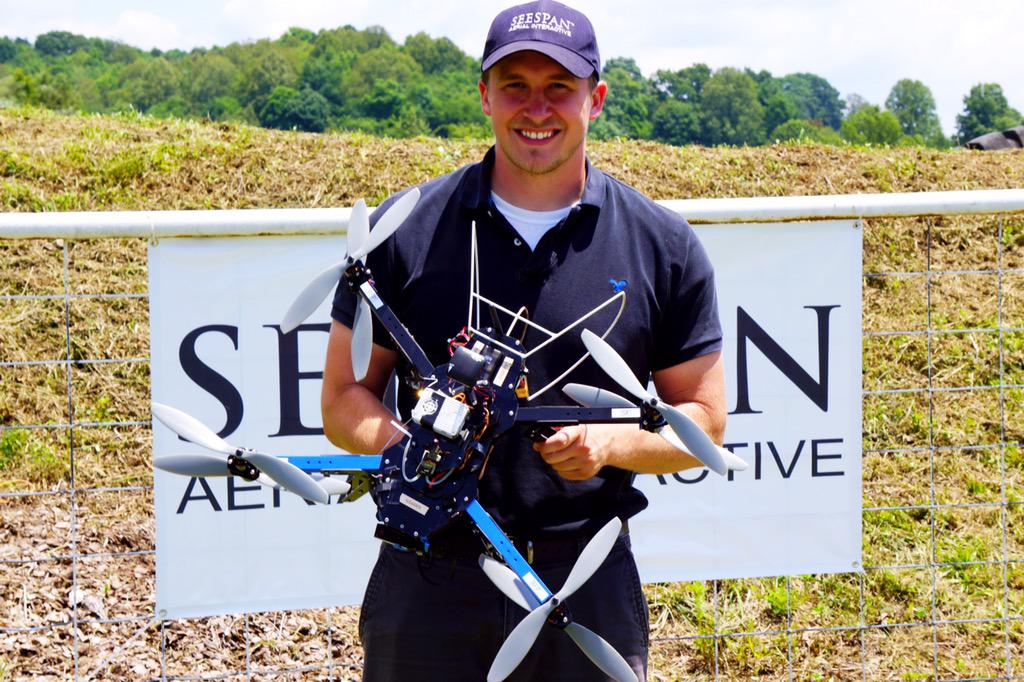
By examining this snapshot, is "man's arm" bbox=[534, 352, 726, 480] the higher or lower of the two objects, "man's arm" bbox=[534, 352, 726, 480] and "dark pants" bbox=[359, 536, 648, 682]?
the higher

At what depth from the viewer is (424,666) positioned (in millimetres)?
2838

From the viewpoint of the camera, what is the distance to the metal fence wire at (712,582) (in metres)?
5.46

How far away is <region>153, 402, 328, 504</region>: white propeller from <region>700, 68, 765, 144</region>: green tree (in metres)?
84.2

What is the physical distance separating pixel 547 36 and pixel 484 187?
41 centimetres

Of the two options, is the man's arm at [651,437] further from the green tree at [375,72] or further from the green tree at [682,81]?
the green tree at [682,81]

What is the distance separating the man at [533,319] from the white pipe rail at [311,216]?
1.27 m

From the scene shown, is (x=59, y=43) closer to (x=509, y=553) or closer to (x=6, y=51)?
(x=6, y=51)

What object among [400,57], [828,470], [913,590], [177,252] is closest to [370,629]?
[177,252]

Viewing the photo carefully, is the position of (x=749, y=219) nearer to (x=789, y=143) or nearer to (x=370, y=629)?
(x=370, y=629)

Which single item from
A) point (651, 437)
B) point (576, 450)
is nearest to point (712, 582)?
point (651, 437)

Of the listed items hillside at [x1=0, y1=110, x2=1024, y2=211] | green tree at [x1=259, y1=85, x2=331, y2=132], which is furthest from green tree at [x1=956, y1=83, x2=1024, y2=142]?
hillside at [x1=0, y1=110, x2=1024, y2=211]

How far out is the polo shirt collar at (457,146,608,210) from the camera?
287cm

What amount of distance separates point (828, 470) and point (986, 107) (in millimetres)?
107157

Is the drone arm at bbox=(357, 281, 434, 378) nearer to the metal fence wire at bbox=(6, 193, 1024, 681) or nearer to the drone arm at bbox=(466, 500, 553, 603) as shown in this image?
the drone arm at bbox=(466, 500, 553, 603)
